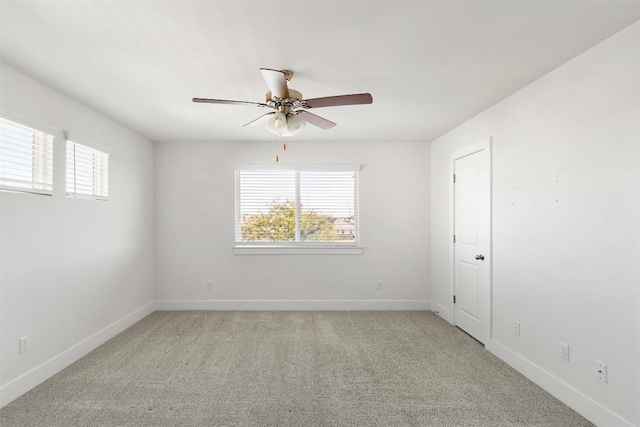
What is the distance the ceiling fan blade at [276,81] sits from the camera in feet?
6.46

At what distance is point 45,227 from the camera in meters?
2.80

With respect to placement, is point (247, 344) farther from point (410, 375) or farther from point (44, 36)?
point (44, 36)

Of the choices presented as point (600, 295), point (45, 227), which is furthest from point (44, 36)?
point (600, 295)

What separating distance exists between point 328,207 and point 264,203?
3.16 feet

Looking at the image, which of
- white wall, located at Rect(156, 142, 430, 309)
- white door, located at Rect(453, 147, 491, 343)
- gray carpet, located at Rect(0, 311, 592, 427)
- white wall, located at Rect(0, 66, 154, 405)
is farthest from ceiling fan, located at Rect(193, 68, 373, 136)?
white wall, located at Rect(156, 142, 430, 309)

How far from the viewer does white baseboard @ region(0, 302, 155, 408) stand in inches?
96.3

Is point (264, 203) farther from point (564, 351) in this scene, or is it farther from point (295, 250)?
point (564, 351)

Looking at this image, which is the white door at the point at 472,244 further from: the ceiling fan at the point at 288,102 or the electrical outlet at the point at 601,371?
the ceiling fan at the point at 288,102

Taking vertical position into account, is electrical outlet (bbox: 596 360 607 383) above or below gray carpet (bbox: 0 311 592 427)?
above

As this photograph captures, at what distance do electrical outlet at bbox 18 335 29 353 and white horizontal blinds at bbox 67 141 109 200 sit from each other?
127 centimetres

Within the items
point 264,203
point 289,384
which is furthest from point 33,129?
point 289,384

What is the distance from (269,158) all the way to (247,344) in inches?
103

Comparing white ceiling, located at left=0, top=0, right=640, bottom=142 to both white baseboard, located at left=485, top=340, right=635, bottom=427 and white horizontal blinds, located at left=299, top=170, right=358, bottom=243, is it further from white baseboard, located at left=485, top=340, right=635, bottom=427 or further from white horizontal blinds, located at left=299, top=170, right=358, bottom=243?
white baseboard, located at left=485, top=340, right=635, bottom=427

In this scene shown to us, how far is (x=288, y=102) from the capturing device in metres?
2.41
